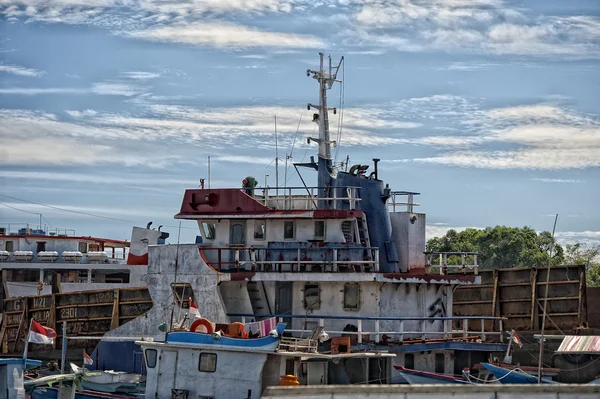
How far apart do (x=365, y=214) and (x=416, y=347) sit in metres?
5.51

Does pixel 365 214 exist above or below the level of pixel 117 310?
above

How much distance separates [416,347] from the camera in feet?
112

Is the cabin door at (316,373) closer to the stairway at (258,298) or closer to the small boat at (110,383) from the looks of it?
the stairway at (258,298)

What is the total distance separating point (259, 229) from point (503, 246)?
74.0 m

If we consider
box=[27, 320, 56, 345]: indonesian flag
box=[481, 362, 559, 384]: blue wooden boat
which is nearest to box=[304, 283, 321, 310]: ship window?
box=[481, 362, 559, 384]: blue wooden boat

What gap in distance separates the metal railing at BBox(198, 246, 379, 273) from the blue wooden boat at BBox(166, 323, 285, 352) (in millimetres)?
4432

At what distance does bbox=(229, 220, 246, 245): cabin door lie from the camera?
123 feet

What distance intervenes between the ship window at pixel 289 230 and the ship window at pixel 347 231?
1766 mm

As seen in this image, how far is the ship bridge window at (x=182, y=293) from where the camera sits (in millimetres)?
35875

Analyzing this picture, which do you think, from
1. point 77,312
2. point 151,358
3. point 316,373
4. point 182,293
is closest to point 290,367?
point 316,373

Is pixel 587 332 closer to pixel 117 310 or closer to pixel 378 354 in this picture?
pixel 378 354

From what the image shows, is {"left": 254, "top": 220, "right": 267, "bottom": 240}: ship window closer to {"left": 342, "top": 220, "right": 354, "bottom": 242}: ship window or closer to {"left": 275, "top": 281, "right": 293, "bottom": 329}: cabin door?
{"left": 275, "top": 281, "right": 293, "bottom": 329}: cabin door

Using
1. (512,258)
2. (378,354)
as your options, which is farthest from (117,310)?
(512,258)

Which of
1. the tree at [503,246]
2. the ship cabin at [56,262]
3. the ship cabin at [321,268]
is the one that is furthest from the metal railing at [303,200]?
the tree at [503,246]
